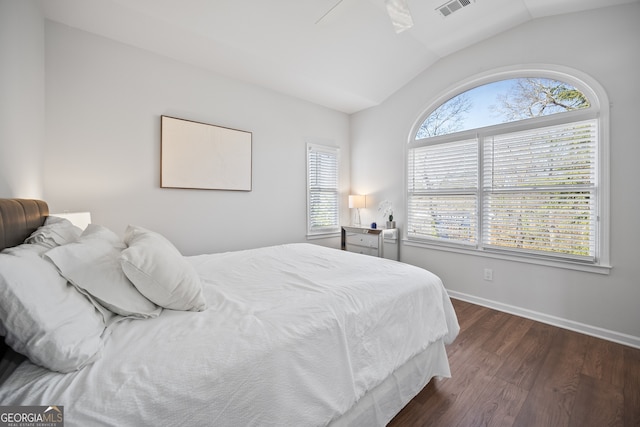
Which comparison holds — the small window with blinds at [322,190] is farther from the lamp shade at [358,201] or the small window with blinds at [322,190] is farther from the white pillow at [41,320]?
the white pillow at [41,320]

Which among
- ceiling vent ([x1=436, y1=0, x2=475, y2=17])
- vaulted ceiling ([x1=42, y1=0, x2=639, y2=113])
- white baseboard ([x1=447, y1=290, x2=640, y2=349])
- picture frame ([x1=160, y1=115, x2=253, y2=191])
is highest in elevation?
ceiling vent ([x1=436, y1=0, x2=475, y2=17])

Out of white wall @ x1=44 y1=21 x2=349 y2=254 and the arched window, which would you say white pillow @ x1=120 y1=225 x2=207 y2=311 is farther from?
the arched window

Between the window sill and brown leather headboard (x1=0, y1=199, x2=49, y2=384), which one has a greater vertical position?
brown leather headboard (x1=0, y1=199, x2=49, y2=384)

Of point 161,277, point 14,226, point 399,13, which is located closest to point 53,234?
point 14,226

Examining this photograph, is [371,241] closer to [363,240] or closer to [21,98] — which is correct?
[363,240]

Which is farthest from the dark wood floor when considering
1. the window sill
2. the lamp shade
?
the lamp shade

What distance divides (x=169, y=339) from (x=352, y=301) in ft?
2.65

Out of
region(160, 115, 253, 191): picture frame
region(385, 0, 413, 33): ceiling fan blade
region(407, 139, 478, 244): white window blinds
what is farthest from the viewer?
region(407, 139, 478, 244): white window blinds

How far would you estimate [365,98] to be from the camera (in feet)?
12.5

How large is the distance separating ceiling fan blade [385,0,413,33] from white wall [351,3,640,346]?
5.41 feet

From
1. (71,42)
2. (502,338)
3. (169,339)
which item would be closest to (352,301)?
(169,339)

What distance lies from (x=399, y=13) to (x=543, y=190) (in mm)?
2245

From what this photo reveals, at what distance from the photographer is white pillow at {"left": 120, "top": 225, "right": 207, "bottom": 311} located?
1.04 meters

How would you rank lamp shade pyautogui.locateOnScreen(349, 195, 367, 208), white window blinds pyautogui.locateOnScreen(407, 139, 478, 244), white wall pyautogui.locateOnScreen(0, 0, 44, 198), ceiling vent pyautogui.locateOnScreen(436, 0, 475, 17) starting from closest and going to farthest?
white wall pyautogui.locateOnScreen(0, 0, 44, 198) → ceiling vent pyautogui.locateOnScreen(436, 0, 475, 17) → white window blinds pyautogui.locateOnScreen(407, 139, 478, 244) → lamp shade pyautogui.locateOnScreen(349, 195, 367, 208)
